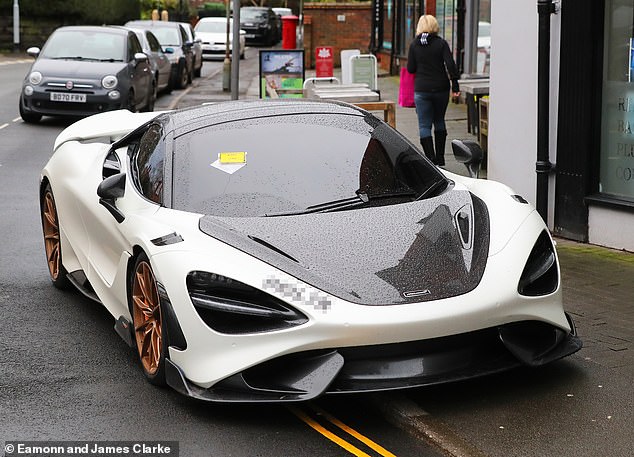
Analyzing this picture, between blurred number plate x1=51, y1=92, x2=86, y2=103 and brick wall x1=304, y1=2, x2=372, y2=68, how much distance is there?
1699cm

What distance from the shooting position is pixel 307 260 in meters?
5.08

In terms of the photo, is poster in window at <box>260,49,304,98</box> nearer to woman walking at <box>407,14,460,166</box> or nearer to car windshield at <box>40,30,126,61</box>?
car windshield at <box>40,30,126,61</box>

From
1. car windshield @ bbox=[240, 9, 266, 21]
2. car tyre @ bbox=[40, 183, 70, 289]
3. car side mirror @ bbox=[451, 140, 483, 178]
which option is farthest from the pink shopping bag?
car windshield @ bbox=[240, 9, 266, 21]

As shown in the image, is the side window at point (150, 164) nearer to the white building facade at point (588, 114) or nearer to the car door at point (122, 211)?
the car door at point (122, 211)

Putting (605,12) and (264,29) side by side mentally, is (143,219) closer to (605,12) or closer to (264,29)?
(605,12)

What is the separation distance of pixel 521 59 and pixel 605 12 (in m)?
1.07

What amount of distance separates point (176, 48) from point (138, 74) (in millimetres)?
7309

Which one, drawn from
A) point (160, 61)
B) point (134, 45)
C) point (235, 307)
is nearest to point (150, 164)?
point (235, 307)

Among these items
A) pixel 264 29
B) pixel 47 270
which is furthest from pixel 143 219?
pixel 264 29

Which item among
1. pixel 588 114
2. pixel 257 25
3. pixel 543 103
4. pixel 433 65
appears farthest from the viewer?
pixel 257 25

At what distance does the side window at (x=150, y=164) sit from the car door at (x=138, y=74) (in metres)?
12.9

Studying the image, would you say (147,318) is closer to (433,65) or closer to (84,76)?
(433,65)

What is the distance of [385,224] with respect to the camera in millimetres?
5504

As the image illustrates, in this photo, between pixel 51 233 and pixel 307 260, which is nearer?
pixel 307 260
